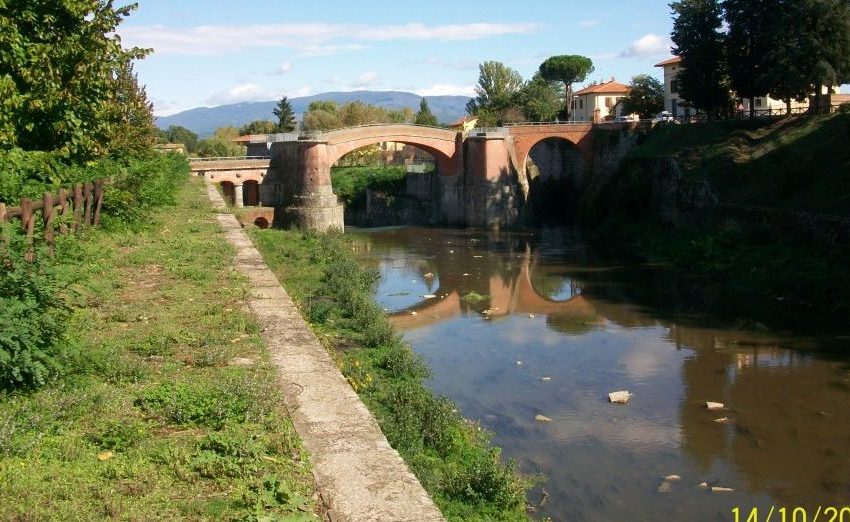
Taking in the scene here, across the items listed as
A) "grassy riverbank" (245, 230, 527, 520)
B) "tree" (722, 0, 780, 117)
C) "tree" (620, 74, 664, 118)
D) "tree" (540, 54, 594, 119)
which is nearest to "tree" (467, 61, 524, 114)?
"tree" (540, 54, 594, 119)

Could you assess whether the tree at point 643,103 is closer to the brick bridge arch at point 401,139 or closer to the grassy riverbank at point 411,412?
the brick bridge arch at point 401,139

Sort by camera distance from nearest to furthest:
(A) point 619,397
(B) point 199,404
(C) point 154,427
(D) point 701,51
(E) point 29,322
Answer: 1. (C) point 154,427
2. (B) point 199,404
3. (E) point 29,322
4. (A) point 619,397
5. (D) point 701,51

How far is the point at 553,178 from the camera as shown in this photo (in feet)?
160

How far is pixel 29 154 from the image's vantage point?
44.9 ft

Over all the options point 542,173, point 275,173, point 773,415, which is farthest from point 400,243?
point 773,415

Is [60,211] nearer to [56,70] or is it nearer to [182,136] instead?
[56,70]

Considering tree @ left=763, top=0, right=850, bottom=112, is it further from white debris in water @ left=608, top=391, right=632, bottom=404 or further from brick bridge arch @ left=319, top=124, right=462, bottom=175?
white debris in water @ left=608, top=391, right=632, bottom=404

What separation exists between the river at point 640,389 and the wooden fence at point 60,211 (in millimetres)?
6299

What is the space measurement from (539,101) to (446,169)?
89.5 feet

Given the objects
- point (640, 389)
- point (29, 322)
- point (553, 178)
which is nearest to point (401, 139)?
point (553, 178)

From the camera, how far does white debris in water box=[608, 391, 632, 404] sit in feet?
43.3

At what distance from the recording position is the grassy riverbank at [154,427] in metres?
4.51

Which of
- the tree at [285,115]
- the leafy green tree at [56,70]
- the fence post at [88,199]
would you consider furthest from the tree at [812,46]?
the tree at [285,115]

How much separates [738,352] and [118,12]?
13.3 metres
